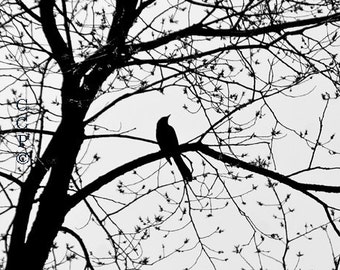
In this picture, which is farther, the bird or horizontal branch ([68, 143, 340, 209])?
the bird

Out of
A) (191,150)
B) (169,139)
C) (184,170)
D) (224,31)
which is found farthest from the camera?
(169,139)

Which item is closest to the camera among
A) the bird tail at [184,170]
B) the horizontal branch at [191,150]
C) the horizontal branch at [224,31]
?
the horizontal branch at [224,31]

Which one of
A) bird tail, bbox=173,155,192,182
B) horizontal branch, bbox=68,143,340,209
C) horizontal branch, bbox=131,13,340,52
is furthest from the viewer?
bird tail, bbox=173,155,192,182

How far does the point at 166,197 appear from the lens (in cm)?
602

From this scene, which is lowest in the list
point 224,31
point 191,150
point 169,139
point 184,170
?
point 191,150

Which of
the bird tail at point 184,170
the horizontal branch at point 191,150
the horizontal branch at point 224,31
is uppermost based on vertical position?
the horizontal branch at point 224,31

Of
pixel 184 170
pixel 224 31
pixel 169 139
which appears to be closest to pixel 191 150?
pixel 184 170

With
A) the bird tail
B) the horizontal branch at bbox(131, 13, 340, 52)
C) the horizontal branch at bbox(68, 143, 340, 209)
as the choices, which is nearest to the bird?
the bird tail

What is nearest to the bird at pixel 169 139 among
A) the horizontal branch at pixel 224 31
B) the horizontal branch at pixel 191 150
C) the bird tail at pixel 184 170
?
the bird tail at pixel 184 170

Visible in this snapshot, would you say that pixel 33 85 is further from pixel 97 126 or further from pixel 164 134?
pixel 164 134

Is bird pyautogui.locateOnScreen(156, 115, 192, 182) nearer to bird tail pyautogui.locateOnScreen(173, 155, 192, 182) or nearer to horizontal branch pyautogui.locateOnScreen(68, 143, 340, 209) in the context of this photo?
bird tail pyautogui.locateOnScreen(173, 155, 192, 182)

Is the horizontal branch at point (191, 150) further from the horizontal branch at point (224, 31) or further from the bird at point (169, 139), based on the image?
the horizontal branch at point (224, 31)

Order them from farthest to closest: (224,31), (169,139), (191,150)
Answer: (169,139) → (191,150) → (224,31)

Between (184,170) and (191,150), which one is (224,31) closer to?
(191,150)
